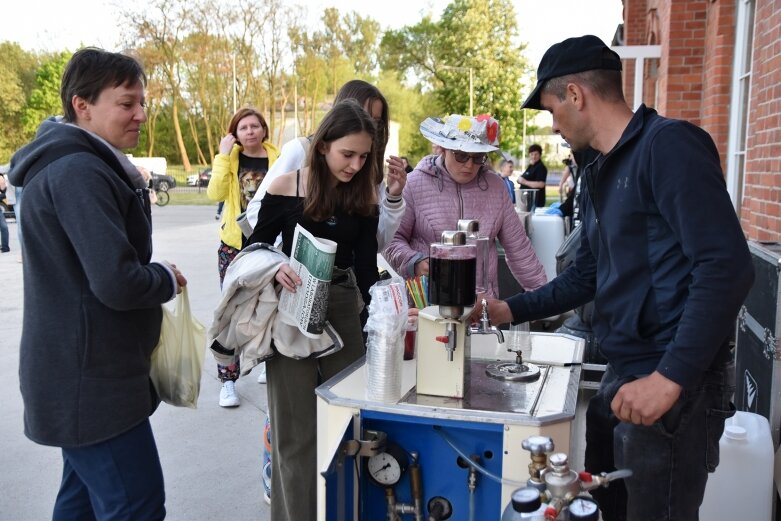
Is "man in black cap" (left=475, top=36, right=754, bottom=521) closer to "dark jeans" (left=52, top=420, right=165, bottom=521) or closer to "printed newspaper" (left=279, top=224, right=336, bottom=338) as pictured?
"printed newspaper" (left=279, top=224, right=336, bottom=338)

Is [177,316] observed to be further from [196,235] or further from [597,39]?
[196,235]

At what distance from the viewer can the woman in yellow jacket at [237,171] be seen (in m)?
4.50

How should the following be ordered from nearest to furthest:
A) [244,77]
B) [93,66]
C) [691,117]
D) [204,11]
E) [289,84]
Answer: [93,66] < [691,117] < [204,11] < [244,77] < [289,84]

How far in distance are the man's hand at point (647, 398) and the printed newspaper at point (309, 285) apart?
93 cm

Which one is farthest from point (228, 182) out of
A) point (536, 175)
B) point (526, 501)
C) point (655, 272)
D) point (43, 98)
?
point (43, 98)

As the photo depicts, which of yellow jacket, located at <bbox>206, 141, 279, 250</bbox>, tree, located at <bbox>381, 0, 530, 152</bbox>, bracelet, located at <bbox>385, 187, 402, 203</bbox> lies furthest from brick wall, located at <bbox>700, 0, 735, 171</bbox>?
tree, located at <bbox>381, 0, 530, 152</bbox>

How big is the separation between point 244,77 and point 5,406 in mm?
37058

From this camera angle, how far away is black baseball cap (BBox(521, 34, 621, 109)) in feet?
5.81

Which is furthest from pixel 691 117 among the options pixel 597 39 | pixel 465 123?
pixel 597 39

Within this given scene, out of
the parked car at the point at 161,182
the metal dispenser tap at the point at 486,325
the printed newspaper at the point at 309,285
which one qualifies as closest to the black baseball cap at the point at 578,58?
the metal dispenser tap at the point at 486,325

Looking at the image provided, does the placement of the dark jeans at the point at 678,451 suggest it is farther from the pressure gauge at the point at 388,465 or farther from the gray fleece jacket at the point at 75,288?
the gray fleece jacket at the point at 75,288

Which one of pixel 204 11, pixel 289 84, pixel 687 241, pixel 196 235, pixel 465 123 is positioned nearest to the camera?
pixel 687 241

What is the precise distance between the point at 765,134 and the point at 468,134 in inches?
66.0

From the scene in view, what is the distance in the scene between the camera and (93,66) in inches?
76.6
